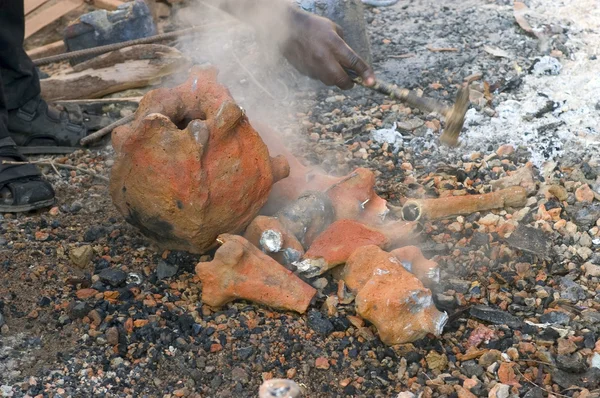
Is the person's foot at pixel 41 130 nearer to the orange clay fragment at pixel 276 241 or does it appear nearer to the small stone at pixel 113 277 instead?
the small stone at pixel 113 277

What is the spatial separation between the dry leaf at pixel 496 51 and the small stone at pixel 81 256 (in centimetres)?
305

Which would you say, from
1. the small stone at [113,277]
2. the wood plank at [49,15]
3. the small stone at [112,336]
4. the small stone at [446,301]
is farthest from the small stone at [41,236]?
the wood plank at [49,15]

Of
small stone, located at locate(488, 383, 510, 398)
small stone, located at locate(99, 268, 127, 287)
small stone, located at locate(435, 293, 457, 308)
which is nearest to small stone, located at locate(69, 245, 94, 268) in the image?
small stone, located at locate(99, 268, 127, 287)

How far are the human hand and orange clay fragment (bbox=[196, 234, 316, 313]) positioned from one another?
1.17 m

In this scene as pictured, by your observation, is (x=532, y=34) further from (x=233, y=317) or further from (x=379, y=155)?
(x=233, y=317)

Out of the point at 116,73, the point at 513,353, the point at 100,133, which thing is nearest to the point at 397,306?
the point at 513,353

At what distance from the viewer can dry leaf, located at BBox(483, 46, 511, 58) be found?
4941mm

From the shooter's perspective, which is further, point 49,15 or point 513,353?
point 49,15

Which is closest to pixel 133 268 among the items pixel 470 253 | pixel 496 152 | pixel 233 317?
pixel 233 317

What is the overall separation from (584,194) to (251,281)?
180 centimetres

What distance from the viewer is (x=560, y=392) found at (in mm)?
2643

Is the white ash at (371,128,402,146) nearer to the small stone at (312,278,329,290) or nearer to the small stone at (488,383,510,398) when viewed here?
the small stone at (312,278,329,290)

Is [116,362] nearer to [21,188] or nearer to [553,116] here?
[21,188]

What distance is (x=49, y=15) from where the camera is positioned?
5879mm
